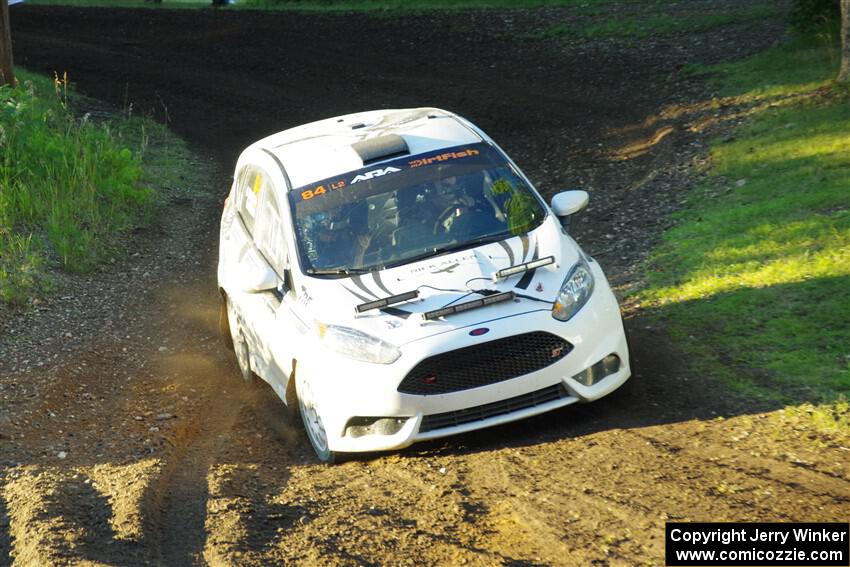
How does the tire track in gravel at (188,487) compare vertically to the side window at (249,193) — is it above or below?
below

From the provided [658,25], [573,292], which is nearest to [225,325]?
[573,292]

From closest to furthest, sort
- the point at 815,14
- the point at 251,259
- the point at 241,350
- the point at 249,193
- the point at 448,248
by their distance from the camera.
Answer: the point at 448,248 < the point at 251,259 < the point at 241,350 < the point at 249,193 < the point at 815,14

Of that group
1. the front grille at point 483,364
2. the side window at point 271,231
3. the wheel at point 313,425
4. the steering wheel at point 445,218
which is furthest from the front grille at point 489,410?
the side window at point 271,231

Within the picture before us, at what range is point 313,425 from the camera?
762cm

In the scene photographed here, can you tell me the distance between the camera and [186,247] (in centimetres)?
1401

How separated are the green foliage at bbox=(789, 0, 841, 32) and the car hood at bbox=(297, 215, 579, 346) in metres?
11.7

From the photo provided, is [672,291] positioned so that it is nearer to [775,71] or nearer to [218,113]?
[775,71]

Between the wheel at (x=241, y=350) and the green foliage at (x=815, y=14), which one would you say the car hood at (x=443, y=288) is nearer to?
the wheel at (x=241, y=350)

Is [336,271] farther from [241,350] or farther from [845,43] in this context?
[845,43]

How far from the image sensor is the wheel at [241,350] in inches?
364

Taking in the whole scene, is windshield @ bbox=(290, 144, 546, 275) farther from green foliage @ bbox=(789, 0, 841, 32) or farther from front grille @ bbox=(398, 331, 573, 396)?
green foliage @ bbox=(789, 0, 841, 32)

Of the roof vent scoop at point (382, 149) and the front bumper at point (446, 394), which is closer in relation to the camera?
the front bumper at point (446, 394)

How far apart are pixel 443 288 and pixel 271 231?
1.91 meters

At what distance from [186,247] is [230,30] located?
14.7 meters
